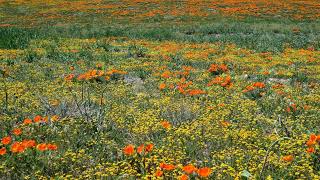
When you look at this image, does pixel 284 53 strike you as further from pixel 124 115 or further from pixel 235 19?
pixel 235 19

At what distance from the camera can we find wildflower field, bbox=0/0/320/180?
5.10m

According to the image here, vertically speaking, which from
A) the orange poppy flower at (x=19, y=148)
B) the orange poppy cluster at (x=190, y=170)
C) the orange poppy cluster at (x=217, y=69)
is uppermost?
the orange poppy cluster at (x=190, y=170)

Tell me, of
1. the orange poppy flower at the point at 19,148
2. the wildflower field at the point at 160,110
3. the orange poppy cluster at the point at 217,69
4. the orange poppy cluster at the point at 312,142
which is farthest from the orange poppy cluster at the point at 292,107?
the orange poppy flower at the point at 19,148

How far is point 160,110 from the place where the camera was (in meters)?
7.48

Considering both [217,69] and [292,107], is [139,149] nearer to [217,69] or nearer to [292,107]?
[292,107]

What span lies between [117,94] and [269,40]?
13.3 metres

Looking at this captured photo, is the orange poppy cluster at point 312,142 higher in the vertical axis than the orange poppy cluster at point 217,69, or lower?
higher

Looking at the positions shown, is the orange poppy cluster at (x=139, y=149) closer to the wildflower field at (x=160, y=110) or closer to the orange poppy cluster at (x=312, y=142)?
the wildflower field at (x=160, y=110)

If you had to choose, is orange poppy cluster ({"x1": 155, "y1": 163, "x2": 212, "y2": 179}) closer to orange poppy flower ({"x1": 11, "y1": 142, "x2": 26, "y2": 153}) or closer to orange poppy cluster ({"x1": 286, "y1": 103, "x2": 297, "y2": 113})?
orange poppy flower ({"x1": 11, "y1": 142, "x2": 26, "y2": 153})

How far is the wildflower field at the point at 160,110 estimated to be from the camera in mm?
5098

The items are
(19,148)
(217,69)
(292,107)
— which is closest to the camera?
(19,148)

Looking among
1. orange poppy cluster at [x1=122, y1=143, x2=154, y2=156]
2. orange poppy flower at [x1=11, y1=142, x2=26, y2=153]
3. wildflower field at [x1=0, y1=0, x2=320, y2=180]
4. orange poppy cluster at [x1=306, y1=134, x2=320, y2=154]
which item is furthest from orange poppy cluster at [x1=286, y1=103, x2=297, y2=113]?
orange poppy flower at [x1=11, y1=142, x2=26, y2=153]

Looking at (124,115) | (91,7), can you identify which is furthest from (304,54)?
(91,7)

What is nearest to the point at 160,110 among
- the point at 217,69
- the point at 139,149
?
the point at 139,149
